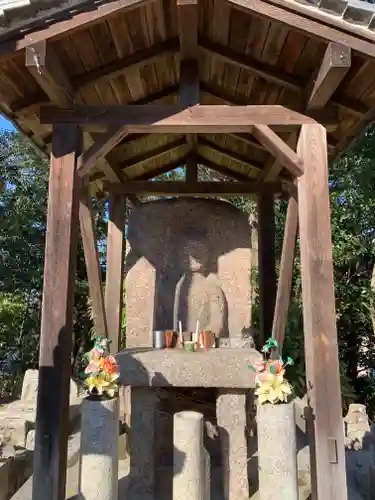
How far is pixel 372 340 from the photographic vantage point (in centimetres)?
959

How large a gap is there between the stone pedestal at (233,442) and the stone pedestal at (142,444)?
0.58 m

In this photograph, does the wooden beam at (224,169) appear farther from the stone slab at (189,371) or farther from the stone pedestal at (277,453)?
the stone pedestal at (277,453)

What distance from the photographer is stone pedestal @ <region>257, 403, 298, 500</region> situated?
3.07 metres

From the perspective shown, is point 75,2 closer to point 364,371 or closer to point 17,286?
point 17,286

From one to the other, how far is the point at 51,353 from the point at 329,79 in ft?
8.86

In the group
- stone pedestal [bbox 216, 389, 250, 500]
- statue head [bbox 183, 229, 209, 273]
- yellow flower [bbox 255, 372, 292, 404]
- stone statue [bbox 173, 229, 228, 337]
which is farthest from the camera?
statue head [bbox 183, 229, 209, 273]

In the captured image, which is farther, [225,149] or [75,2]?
[225,149]

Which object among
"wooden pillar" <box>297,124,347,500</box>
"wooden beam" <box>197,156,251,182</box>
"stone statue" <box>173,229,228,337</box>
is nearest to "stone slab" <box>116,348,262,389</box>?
"wooden pillar" <box>297,124,347,500</box>

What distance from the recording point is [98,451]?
9.94 ft

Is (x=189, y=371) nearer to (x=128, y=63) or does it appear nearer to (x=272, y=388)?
(x=272, y=388)

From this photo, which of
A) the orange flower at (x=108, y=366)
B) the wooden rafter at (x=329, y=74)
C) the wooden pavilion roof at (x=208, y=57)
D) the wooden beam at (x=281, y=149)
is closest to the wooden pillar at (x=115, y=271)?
the wooden pavilion roof at (x=208, y=57)

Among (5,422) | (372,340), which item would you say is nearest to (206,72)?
(5,422)

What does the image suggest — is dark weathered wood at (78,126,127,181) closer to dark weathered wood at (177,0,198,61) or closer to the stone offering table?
dark weathered wood at (177,0,198,61)

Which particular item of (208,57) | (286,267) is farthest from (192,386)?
(208,57)
